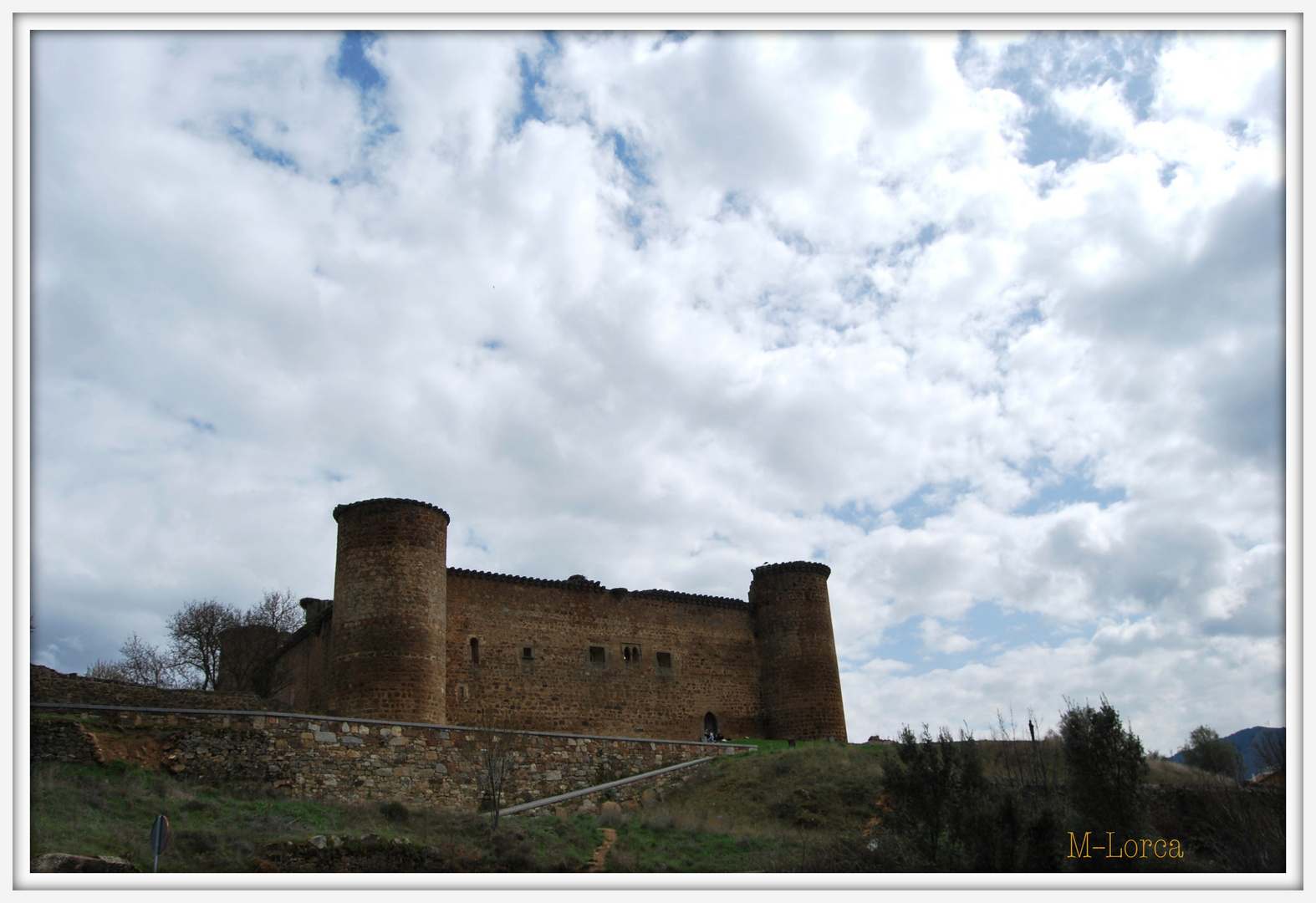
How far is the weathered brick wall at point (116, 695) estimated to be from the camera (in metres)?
18.7

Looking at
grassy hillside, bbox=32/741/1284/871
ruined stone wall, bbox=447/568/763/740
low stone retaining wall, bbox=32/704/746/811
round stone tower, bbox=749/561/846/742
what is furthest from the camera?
round stone tower, bbox=749/561/846/742

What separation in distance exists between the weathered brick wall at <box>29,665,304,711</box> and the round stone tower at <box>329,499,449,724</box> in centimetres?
256

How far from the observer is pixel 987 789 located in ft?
43.2

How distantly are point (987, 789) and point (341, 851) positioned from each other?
Answer: 9.67 m

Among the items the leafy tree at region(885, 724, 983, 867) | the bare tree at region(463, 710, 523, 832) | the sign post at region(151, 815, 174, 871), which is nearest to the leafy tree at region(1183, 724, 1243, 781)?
the leafy tree at region(885, 724, 983, 867)

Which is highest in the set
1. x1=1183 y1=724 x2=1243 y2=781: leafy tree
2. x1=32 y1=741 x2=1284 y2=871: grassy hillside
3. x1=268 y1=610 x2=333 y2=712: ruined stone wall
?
x1=268 y1=610 x2=333 y2=712: ruined stone wall

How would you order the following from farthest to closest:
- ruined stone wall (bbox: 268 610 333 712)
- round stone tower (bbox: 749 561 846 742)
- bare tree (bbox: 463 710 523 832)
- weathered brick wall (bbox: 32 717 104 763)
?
round stone tower (bbox: 749 561 846 742) < ruined stone wall (bbox: 268 610 333 712) < bare tree (bbox: 463 710 523 832) < weathered brick wall (bbox: 32 717 104 763)

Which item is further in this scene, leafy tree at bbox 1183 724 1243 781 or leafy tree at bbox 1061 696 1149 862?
leafy tree at bbox 1183 724 1243 781

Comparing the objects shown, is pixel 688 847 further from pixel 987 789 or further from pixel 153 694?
pixel 153 694

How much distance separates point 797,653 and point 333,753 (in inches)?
766

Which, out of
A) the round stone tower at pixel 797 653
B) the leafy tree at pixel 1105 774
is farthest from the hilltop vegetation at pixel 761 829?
the round stone tower at pixel 797 653

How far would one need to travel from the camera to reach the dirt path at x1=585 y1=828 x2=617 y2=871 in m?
12.7

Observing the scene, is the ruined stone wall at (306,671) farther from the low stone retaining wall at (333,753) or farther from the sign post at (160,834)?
the sign post at (160,834)

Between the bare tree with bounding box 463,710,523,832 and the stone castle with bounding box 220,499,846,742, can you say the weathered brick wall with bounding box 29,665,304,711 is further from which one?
the bare tree with bounding box 463,710,523,832
